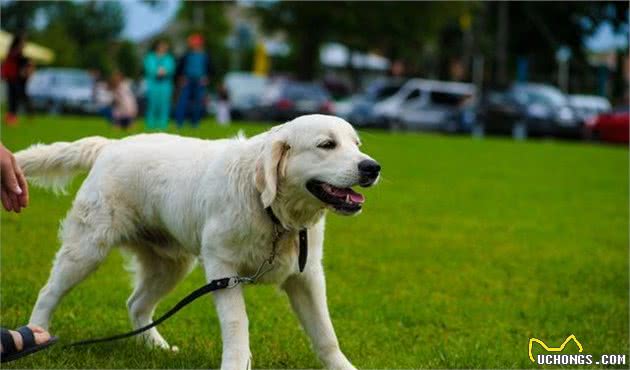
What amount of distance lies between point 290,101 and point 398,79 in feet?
42.1

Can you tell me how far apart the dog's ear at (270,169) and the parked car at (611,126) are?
107 feet

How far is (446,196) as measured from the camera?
15.1 metres

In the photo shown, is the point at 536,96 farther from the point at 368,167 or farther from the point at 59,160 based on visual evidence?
the point at 368,167

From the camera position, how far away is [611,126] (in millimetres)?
37250

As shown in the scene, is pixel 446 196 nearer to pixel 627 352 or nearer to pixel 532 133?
pixel 627 352

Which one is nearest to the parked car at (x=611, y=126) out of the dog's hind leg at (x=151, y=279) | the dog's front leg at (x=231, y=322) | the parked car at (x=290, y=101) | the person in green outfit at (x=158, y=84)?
the parked car at (x=290, y=101)

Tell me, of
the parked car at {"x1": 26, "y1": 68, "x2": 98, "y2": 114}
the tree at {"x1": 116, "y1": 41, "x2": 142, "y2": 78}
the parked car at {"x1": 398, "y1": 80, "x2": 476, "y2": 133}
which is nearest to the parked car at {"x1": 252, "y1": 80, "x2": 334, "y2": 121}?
the parked car at {"x1": 398, "y1": 80, "x2": 476, "y2": 133}

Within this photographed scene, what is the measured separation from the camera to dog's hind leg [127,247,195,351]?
21.5ft

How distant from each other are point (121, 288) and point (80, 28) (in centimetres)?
9274

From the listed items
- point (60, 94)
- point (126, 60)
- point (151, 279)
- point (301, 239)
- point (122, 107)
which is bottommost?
point (126, 60)

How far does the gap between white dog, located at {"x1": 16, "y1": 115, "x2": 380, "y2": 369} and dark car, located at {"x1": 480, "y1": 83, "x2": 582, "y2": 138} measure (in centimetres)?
3234

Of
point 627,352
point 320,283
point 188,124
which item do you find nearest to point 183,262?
point 320,283

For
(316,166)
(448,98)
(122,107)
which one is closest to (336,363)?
(316,166)

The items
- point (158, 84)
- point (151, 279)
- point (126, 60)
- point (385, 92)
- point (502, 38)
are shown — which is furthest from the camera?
point (126, 60)
